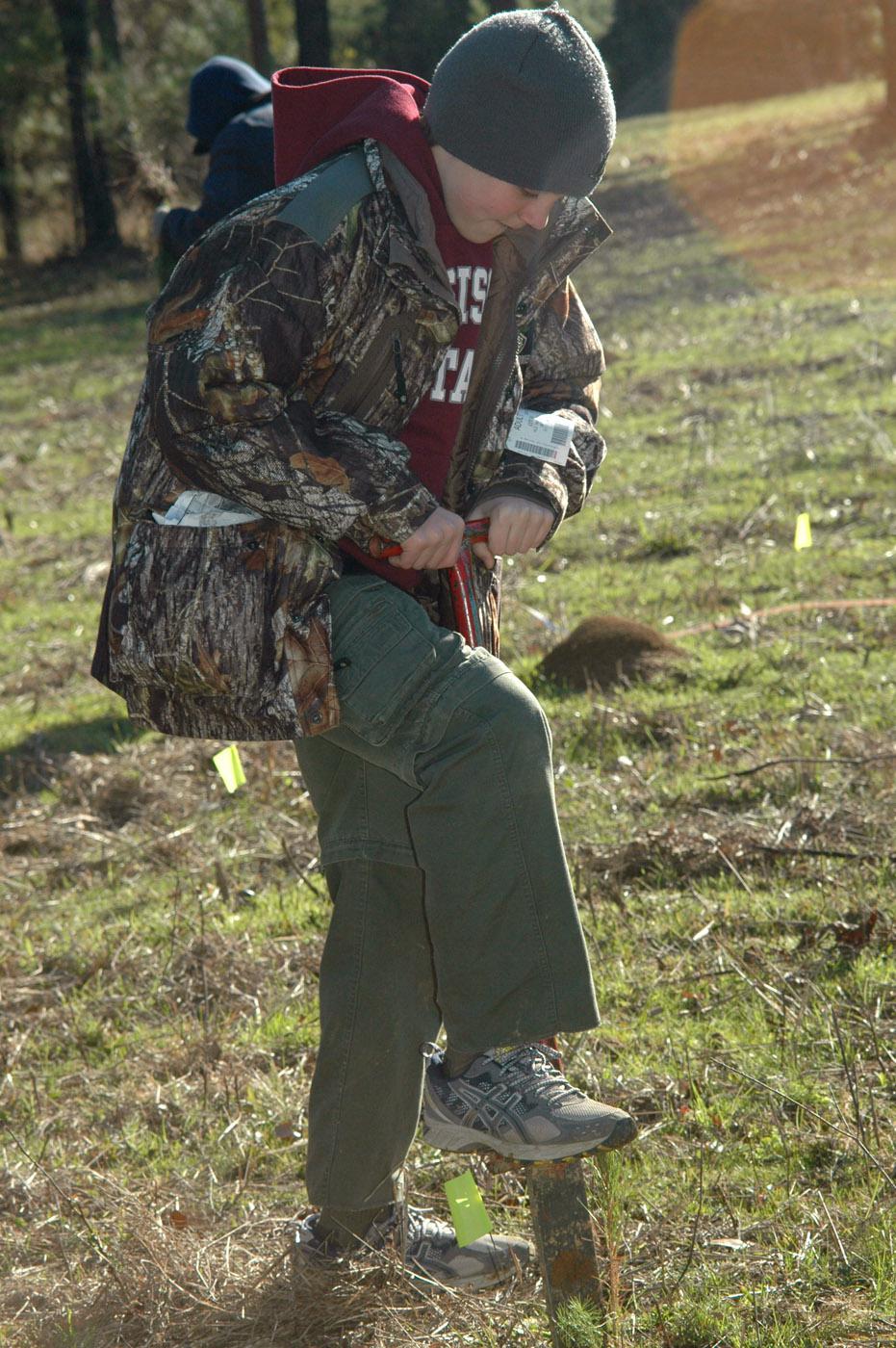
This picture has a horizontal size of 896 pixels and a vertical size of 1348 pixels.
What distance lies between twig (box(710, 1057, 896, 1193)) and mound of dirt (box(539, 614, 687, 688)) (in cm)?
274

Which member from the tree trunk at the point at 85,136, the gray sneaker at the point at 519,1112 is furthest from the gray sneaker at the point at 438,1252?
the tree trunk at the point at 85,136

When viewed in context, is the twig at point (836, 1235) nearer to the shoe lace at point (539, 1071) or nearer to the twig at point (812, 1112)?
the twig at point (812, 1112)

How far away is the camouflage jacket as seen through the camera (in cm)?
255

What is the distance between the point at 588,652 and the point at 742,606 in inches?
33.3

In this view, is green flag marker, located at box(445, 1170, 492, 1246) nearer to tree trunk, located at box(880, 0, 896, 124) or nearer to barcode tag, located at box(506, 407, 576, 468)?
barcode tag, located at box(506, 407, 576, 468)

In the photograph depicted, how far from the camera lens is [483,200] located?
271 cm

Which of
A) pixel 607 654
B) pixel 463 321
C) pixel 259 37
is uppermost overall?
pixel 463 321

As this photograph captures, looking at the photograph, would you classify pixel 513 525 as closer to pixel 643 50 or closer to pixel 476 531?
pixel 476 531

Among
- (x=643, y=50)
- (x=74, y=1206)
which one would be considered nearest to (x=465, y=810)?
(x=74, y=1206)

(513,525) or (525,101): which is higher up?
(525,101)

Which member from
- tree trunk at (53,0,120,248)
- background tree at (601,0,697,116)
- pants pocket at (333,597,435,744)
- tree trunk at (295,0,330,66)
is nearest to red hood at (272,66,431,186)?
pants pocket at (333,597,435,744)

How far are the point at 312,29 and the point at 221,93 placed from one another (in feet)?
64.1

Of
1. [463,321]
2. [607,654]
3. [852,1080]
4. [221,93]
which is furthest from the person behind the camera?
[607,654]

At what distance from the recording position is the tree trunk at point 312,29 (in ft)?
77.9
